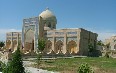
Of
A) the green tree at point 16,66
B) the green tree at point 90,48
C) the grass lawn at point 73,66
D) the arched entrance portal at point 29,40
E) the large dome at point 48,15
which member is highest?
the large dome at point 48,15

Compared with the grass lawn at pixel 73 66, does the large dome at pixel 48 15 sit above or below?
above

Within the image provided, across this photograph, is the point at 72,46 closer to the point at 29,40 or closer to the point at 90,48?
the point at 90,48

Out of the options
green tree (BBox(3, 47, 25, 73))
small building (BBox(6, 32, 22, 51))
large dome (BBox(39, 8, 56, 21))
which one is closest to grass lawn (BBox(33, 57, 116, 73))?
green tree (BBox(3, 47, 25, 73))

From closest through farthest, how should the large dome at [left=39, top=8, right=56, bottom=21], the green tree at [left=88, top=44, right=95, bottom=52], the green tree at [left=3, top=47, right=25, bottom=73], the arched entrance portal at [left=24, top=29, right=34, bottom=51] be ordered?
the green tree at [left=3, top=47, right=25, bottom=73], the green tree at [left=88, top=44, right=95, bottom=52], the arched entrance portal at [left=24, top=29, right=34, bottom=51], the large dome at [left=39, top=8, right=56, bottom=21]

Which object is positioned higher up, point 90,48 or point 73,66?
point 90,48

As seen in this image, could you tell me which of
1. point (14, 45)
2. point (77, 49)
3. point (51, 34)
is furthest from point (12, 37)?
point (77, 49)

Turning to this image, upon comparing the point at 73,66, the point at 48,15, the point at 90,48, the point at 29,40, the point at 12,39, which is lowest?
the point at 73,66

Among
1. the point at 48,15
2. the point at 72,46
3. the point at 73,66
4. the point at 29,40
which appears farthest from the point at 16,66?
the point at 48,15

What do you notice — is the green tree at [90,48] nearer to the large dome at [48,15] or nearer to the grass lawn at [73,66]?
the large dome at [48,15]

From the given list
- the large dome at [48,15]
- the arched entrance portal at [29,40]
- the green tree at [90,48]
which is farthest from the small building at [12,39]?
the green tree at [90,48]

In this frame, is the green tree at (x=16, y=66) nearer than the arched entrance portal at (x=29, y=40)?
Yes

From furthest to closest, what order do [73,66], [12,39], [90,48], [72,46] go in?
[12,39] < [90,48] < [72,46] < [73,66]

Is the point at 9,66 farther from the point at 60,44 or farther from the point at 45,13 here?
the point at 45,13

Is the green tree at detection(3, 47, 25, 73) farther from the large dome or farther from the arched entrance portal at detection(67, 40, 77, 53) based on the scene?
the large dome
